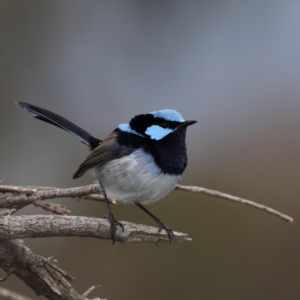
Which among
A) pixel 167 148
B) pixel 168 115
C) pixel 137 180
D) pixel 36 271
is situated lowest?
pixel 36 271

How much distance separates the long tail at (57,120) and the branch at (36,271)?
0.67 m

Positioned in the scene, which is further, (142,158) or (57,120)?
(57,120)

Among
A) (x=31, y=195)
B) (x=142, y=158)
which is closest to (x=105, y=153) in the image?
(x=142, y=158)

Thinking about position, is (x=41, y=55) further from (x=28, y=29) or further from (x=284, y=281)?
(x=284, y=281)

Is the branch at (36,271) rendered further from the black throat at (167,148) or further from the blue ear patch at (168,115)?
the blue ear patch at (168,115)

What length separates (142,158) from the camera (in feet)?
5.69

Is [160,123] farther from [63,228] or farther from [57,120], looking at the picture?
[63,228]

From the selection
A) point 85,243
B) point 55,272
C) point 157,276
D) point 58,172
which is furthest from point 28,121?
point 55,272

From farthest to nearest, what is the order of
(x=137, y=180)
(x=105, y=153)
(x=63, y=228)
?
1. (x=105, y=153)
2. (x=137, y=180)
3. (x=63, y=228)

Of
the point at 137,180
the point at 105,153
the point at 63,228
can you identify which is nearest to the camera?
the point at 63,228

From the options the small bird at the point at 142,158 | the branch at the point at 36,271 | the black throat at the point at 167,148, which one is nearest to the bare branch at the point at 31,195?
the branch at the point at 36,271

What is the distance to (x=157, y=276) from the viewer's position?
3.16m

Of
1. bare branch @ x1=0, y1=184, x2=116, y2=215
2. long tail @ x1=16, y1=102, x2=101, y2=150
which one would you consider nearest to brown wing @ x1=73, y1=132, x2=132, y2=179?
long tail @ x1=16, y1=102, x2=101, y2=150

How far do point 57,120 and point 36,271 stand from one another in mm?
850
